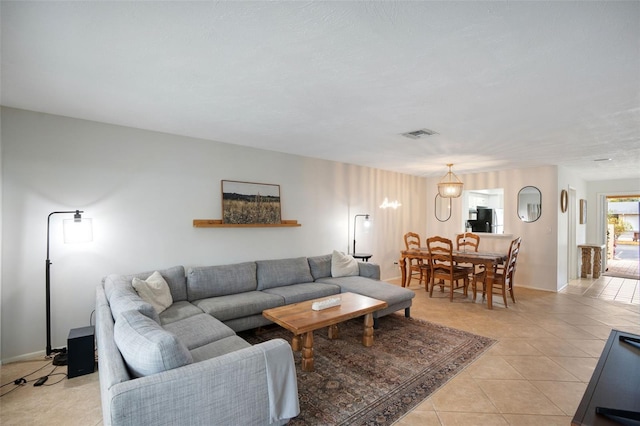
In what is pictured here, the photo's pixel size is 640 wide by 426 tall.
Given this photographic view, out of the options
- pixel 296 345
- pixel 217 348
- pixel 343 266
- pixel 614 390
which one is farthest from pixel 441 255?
pixel 217 348

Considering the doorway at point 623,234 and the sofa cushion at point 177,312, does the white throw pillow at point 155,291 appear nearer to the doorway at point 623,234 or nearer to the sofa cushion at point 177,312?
the sofa cushion at point 177,312

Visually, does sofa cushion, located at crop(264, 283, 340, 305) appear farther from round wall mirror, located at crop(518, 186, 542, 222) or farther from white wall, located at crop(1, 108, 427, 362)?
round wall mirror, located at crop(518, 186, 542, 222)

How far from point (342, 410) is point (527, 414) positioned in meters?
1.27

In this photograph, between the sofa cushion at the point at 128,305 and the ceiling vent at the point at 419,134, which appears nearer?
the sofa cushion at the point at 128,305

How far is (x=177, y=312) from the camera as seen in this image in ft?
9.61

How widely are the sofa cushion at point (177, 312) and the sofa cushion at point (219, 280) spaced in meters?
0.26

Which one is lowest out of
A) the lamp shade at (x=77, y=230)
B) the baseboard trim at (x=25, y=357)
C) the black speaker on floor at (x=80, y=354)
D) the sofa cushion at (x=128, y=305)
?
the baseboard trim at (x=25, y=357)

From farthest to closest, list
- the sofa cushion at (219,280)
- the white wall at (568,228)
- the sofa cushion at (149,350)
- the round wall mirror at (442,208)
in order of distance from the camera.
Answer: the round wall mirror at (442,208) < the white wall at (568,228) < the sofa cushion at (219,280) < the sofa cushion at (149,350)

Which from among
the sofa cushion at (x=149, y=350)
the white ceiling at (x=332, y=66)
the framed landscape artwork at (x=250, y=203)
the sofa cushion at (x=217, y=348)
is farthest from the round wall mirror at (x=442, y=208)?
the sofa cushion at (x=149, y=350)

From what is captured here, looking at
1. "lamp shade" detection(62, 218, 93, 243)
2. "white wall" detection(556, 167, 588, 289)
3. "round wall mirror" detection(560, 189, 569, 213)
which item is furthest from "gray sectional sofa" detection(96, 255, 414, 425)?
"round wall mirror" detection(560, 189, 569, 213)

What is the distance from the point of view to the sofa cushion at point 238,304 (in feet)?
10.1

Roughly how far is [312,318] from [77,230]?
7.77 feet

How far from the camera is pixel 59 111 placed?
2.89 meters

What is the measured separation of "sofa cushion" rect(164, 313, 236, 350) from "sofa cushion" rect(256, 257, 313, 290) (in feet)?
4.01
